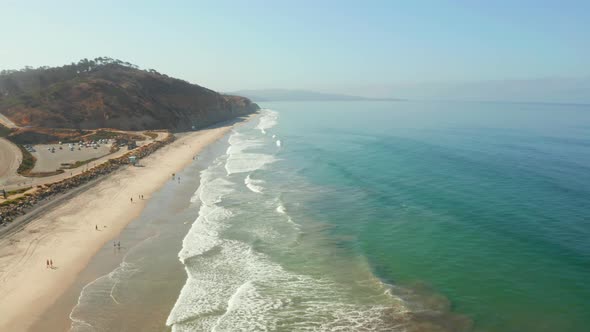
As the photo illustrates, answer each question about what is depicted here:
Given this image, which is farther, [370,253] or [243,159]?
[243,159]

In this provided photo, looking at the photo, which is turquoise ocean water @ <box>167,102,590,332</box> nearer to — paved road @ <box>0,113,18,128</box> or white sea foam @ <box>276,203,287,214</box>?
white sea foam @ <box>276,203,287,214</box>

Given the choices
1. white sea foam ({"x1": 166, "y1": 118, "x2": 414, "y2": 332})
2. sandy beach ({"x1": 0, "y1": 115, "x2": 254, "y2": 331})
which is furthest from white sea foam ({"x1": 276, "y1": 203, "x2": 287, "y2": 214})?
sandy beach ({"x1": 0, "y1": 115, "x2": 254, "y2": 331})

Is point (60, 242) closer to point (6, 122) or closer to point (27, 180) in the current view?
point (27, 180)

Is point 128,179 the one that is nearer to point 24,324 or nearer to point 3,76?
point 24,324

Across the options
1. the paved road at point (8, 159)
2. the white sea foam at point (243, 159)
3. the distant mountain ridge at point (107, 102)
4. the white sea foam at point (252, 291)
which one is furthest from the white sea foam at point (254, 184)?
the distant mountain ridge at point (107, 102)

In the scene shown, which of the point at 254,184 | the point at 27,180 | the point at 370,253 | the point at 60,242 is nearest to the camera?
the point at 370,253

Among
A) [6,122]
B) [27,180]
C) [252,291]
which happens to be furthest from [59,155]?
[252,291]
